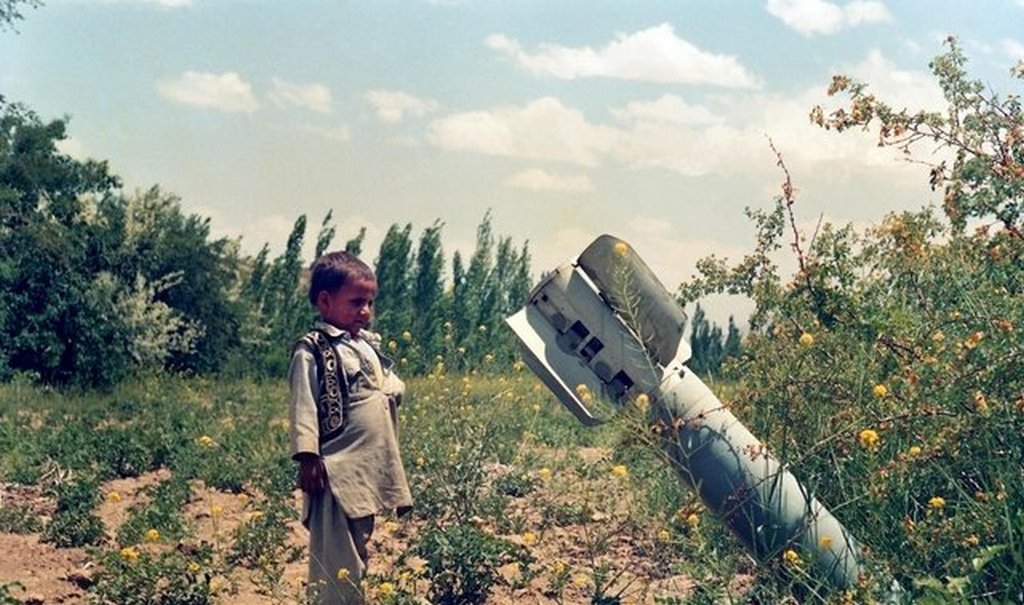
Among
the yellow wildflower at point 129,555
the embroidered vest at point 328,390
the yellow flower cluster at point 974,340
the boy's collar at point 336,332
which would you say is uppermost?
the yellow flower cluster at point 974,340

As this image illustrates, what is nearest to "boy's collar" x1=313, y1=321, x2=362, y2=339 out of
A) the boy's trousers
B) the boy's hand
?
the boy's hand

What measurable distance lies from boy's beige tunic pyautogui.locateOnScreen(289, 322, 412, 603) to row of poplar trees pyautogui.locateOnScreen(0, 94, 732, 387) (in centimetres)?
1046

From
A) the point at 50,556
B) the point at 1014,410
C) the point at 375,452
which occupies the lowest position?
the point at 50,556

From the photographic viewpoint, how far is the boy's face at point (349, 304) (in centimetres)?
395

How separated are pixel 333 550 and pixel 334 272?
924 mm

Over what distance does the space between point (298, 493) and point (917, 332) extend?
4174 mm

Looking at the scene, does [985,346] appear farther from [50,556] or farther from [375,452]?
[50,556]

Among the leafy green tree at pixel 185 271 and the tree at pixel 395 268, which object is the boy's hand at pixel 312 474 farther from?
the tree at pixel 395 268

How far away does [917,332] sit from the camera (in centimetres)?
427

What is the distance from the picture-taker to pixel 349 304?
13.0ft

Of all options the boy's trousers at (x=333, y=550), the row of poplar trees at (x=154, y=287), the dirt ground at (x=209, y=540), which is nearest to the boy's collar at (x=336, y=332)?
the boy's trousers at (x=333, y=550)

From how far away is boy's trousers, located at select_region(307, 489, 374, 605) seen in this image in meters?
3.92

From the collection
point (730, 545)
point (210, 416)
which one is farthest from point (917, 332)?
point (210, 416)

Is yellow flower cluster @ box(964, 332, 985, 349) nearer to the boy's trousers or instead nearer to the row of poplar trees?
the boy's trousers
